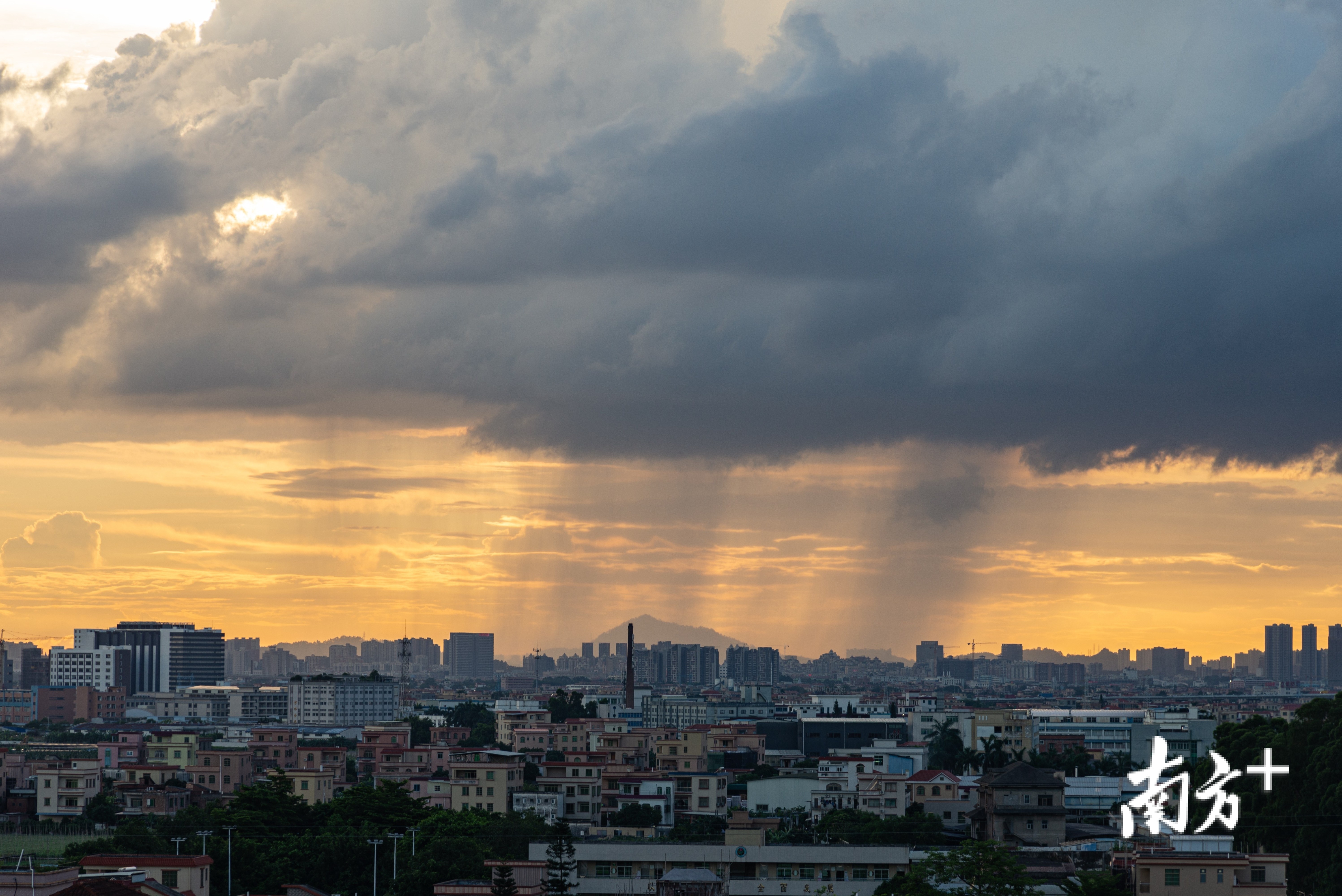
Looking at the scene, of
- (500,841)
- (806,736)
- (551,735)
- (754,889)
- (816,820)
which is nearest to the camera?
(754,889)

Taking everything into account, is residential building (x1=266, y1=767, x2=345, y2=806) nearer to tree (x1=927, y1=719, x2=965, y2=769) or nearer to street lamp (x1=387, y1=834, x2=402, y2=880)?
street lamp (x1=387, y1=834, x2=402, y2=880)

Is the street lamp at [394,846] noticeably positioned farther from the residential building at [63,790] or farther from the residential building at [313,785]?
the residential building at [63,790]

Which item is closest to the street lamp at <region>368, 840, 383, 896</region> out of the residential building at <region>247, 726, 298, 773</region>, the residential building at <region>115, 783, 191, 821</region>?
the residential building at <region>115, 783, 191, 821</region>

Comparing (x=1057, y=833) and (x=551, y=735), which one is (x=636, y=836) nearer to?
(x=1057, y=833)

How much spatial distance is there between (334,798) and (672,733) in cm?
3902

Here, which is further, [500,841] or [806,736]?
[806,736]

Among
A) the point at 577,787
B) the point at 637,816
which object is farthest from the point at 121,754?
the point at 637,816

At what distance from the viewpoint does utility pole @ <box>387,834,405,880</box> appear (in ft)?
206

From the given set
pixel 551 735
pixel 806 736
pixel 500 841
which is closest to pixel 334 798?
pixel 500 841

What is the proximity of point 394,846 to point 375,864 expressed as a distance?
5323mm

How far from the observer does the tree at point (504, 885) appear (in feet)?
163

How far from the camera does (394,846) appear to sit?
213ft

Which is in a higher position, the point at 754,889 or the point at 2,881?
the point at 2,881

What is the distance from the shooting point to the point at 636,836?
7056cm
